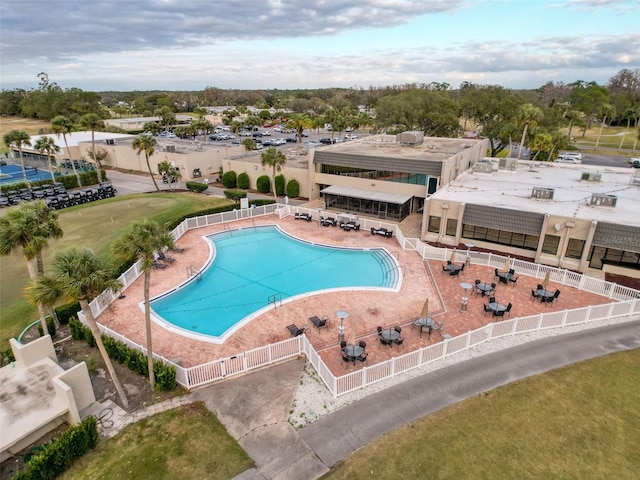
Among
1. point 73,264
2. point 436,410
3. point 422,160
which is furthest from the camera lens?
point 422,160

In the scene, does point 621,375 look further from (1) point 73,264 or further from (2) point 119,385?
(1) point 73,264

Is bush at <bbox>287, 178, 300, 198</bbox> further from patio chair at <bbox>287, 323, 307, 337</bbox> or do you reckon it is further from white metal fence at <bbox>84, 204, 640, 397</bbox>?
patio chair at <bbox>287, 323, 307, 337</bbox>

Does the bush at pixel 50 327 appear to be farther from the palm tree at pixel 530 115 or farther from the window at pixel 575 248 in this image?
the palm tree at pixel 530 115

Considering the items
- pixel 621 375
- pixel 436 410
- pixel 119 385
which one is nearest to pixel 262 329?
pixel 119 385

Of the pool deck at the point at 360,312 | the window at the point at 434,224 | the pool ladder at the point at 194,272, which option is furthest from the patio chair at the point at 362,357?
the window at the point at 434,224

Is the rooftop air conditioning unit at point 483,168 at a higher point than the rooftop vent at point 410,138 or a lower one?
lower

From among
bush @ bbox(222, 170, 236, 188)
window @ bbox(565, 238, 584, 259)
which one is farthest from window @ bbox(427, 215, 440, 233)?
bush @ bbox(222, 170, 236, 188)

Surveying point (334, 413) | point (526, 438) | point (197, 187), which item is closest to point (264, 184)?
point (197, 187)
